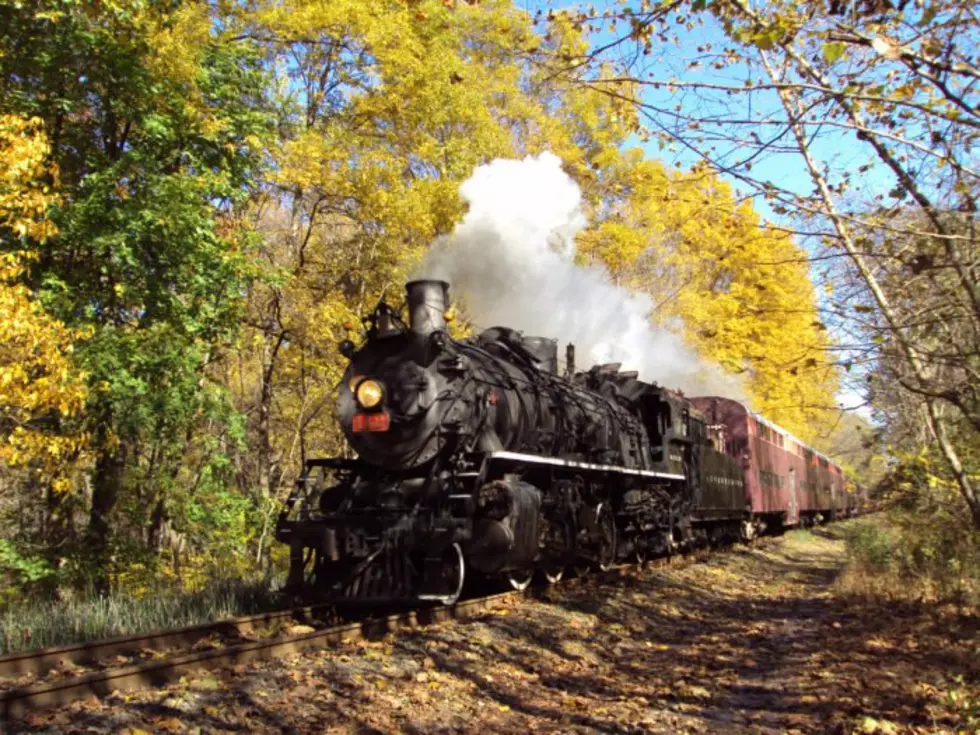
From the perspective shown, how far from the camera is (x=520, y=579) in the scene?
430 inches

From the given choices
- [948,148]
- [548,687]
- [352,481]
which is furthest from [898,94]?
[352,481]

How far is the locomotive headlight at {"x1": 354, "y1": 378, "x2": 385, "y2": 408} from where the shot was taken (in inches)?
370

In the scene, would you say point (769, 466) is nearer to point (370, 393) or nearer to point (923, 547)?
point (923, 547)

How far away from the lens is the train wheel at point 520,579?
35.1 ft

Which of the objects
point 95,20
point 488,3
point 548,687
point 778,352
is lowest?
point 548,687

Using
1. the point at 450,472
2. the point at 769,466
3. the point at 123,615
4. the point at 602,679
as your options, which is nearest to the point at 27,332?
the point at 123,615

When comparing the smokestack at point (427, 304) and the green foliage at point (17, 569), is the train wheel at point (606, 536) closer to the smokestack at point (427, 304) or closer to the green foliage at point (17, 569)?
the smokestack at point (427, 304)

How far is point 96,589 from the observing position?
524 inches

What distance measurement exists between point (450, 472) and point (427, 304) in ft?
7.02

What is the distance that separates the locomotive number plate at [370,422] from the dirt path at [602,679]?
2.31 metres

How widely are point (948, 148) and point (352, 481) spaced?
22.6 feet

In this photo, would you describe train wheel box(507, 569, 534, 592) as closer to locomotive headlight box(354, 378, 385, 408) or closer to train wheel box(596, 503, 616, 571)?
train wheel box(596, 503, 616, 571)

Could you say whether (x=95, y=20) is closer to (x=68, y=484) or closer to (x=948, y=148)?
(x=68, y=484)

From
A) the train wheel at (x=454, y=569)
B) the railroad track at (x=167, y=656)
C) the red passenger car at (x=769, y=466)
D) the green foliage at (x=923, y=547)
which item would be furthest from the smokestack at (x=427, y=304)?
the red passenger car at (x=769, y=466)
